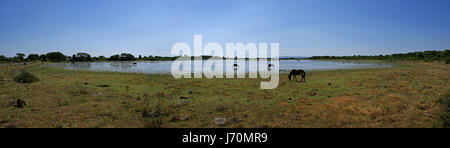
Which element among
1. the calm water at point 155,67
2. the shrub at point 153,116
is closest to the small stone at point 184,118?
the shrub at point 153,116

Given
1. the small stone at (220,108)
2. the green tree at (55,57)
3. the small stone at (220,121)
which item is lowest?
the small stone at (220,121)

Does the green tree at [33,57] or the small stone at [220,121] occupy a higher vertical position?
the green tree at [33,57]

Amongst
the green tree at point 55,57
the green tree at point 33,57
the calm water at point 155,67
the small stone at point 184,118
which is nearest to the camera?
the small stone at point 184,118

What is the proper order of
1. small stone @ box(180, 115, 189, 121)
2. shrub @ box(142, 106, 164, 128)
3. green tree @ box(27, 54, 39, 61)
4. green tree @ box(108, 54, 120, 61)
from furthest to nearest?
green tree @ box(108, 54, 120, 61) < green tree @ box(27, 54, 39, 61) < small stone @ box(180, 115, 189, 121) < shrub @ box(142, 106, 164, 128)

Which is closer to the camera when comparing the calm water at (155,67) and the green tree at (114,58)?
the calm water at (155,67)

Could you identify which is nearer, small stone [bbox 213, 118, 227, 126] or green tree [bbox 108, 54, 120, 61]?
small stone [bbox 213, 118, 227, 126]

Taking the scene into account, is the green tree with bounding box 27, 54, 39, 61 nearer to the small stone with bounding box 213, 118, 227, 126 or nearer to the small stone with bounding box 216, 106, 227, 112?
the small stone with bounding box 216, 106, 227, 112

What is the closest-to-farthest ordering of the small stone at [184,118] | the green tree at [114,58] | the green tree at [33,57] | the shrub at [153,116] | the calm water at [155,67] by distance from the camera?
the shrub at [153,116] < the small stone at [184,118] < the calm water at [155,67] < the green tree at [33,57] < the green tree at [114,58]

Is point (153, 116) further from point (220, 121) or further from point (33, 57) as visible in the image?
point (33, 57)

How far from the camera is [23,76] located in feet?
55.8

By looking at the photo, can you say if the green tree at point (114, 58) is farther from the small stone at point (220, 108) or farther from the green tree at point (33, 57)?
the small stone at point (220, 108)

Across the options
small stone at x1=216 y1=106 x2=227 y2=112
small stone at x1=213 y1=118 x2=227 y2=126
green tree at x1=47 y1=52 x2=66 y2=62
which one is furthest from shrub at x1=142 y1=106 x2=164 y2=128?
green tree at x1=47 y1=52 x2=66 y2=62

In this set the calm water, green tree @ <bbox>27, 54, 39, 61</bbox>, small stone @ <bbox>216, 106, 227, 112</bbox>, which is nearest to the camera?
small stone @ <bbox>216, 106, 227, 112</bbox>
